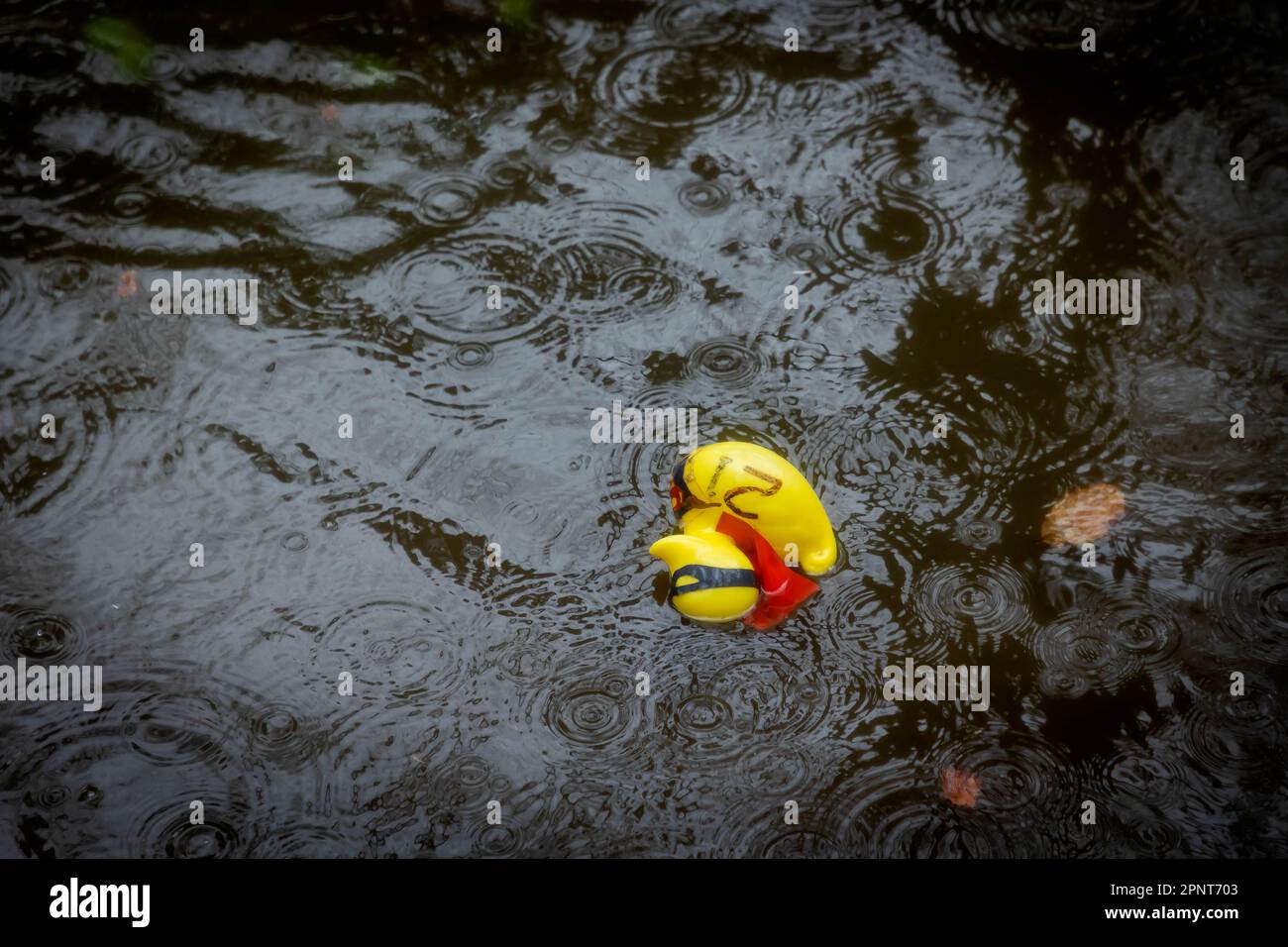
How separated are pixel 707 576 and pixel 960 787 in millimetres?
1086

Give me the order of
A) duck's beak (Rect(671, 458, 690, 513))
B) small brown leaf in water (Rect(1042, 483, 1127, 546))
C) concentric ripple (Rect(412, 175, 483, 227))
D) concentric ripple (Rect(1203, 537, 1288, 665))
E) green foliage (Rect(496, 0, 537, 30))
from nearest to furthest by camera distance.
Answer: duck's beak (Rect(671, 458, 690, 513)) → concentric ripple (Rect(1203, 537, 1288, 665)) → small brown leaf in water (Rect(1042, 483, 1127, 546)) → concentric ripple (Rect(412, 175, 483, 227)) → green foliage (Rect(496, 0, 537, 30))

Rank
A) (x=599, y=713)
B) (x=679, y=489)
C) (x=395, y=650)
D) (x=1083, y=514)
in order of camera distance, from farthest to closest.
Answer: (x=1083, y=514), (x=395, y=650), (x=599, y=713), (x=679, y=489)

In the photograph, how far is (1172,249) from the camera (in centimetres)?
477

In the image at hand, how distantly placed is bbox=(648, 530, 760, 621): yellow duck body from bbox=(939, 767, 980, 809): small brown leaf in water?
→ 0.85m

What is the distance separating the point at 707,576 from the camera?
152 inches

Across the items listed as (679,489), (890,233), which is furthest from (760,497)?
(890,233)

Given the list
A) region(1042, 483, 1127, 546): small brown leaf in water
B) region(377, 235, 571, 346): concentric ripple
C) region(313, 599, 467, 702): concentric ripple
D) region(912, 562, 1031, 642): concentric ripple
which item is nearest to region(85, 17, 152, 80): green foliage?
region(377, 235, 571, 346): concentric ripple

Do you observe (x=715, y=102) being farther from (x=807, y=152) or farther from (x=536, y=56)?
(x=536, y=56)

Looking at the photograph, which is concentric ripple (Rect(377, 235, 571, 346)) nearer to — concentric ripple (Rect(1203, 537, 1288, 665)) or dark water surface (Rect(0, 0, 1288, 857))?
dark water surface (Rect(0, 0, 1288, 857))

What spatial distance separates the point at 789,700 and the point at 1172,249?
2317 mm

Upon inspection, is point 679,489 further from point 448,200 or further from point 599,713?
point 448,200

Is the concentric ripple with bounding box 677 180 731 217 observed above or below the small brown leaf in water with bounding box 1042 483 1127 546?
above

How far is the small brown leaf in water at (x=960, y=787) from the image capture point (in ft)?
13.1

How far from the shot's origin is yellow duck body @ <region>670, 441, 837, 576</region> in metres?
3.79
